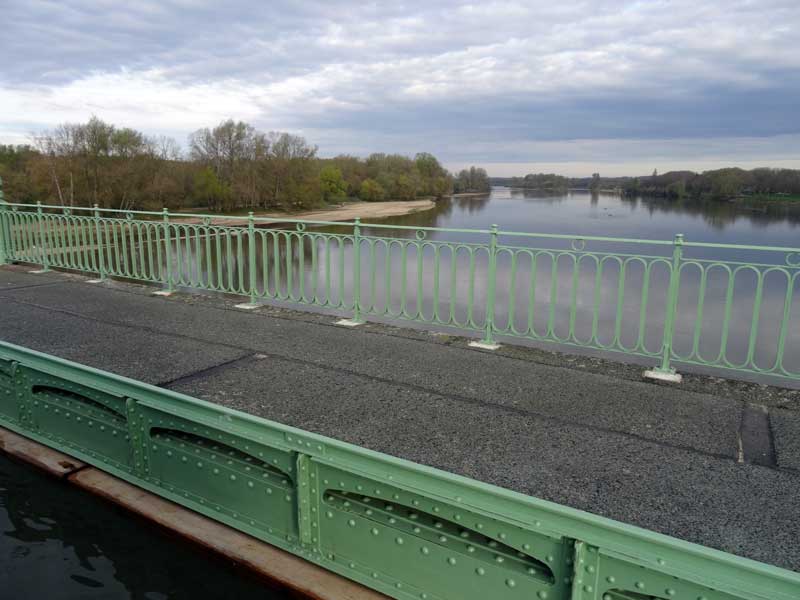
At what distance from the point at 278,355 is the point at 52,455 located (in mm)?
1973

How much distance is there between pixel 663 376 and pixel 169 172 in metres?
43.7

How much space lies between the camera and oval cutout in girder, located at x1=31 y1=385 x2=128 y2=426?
137 inches

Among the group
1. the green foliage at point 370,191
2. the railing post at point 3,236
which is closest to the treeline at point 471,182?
the green foliage at point 370,191

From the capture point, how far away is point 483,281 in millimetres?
18734

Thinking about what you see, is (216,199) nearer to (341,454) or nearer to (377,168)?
(377,168)

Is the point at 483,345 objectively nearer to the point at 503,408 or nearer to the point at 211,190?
the point at 503,408

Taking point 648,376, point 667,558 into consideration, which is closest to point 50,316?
point 648,376

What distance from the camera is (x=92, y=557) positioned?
327cm

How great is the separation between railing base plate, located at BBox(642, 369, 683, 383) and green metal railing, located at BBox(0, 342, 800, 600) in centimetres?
305

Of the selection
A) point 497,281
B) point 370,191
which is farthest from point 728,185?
point 370,191

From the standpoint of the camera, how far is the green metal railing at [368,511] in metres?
1.97

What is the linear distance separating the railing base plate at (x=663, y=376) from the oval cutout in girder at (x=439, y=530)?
3043 mm

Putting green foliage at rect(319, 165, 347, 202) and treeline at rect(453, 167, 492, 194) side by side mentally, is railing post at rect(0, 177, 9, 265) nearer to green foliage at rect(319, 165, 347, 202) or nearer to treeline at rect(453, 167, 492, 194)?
green foliage at rect(319, 165, 347, 202)

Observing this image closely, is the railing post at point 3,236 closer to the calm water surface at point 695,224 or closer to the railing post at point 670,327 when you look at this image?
the railing post at point 670,327
